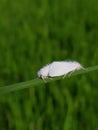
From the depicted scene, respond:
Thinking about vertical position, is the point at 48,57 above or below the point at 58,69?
above

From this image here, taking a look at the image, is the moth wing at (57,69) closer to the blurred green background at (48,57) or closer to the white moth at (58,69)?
the white moth at (58,69)

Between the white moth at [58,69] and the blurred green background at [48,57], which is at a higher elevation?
the blurred green background at [48,57]

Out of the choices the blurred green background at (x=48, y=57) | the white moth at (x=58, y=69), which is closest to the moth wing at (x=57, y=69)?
the white moth at (x=58, y=69)

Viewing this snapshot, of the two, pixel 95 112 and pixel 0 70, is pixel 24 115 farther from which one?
pixel 0 70

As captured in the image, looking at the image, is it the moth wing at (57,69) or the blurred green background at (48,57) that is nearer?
the moth wing at (57,69)

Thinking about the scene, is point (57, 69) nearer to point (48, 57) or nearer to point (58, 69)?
point (58, 69)

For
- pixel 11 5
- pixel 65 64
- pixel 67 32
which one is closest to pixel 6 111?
pixel 65 64

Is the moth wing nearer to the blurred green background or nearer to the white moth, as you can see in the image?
the white moth

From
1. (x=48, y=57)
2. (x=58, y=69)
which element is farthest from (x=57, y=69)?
(x=48, y=57)

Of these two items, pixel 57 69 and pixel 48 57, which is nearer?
pixel 57 69

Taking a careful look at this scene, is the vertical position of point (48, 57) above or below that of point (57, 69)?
above
